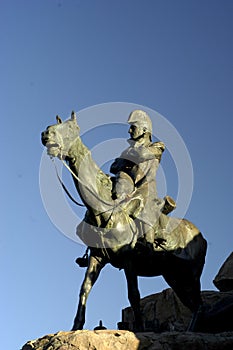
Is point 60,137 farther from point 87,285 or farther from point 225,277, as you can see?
point 225,277

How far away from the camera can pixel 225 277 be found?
20.7 m

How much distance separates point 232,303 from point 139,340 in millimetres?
3299

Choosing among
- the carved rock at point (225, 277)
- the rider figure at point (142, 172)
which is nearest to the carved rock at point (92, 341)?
the rider figure at point (142, 172)

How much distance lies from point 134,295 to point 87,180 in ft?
6.80

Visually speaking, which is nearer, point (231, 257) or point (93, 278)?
point (93, 278)

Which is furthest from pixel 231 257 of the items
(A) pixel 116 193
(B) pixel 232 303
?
(A) pixel 116 193

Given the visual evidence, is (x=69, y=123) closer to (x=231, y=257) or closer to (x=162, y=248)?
(x=162, y=248)

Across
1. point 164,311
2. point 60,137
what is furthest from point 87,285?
point 164,311

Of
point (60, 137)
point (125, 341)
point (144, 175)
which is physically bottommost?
point (125, 341)

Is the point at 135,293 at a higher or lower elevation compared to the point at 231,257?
lower

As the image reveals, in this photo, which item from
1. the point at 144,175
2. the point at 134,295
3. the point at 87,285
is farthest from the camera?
the point at 144,175

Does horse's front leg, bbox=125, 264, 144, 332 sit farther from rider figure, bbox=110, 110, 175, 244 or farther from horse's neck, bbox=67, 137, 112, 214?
horse's neck, bbox=67, 137, 112, 214

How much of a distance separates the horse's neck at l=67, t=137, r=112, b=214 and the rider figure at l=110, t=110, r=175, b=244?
1.29 ft

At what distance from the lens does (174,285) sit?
50.8 ft
